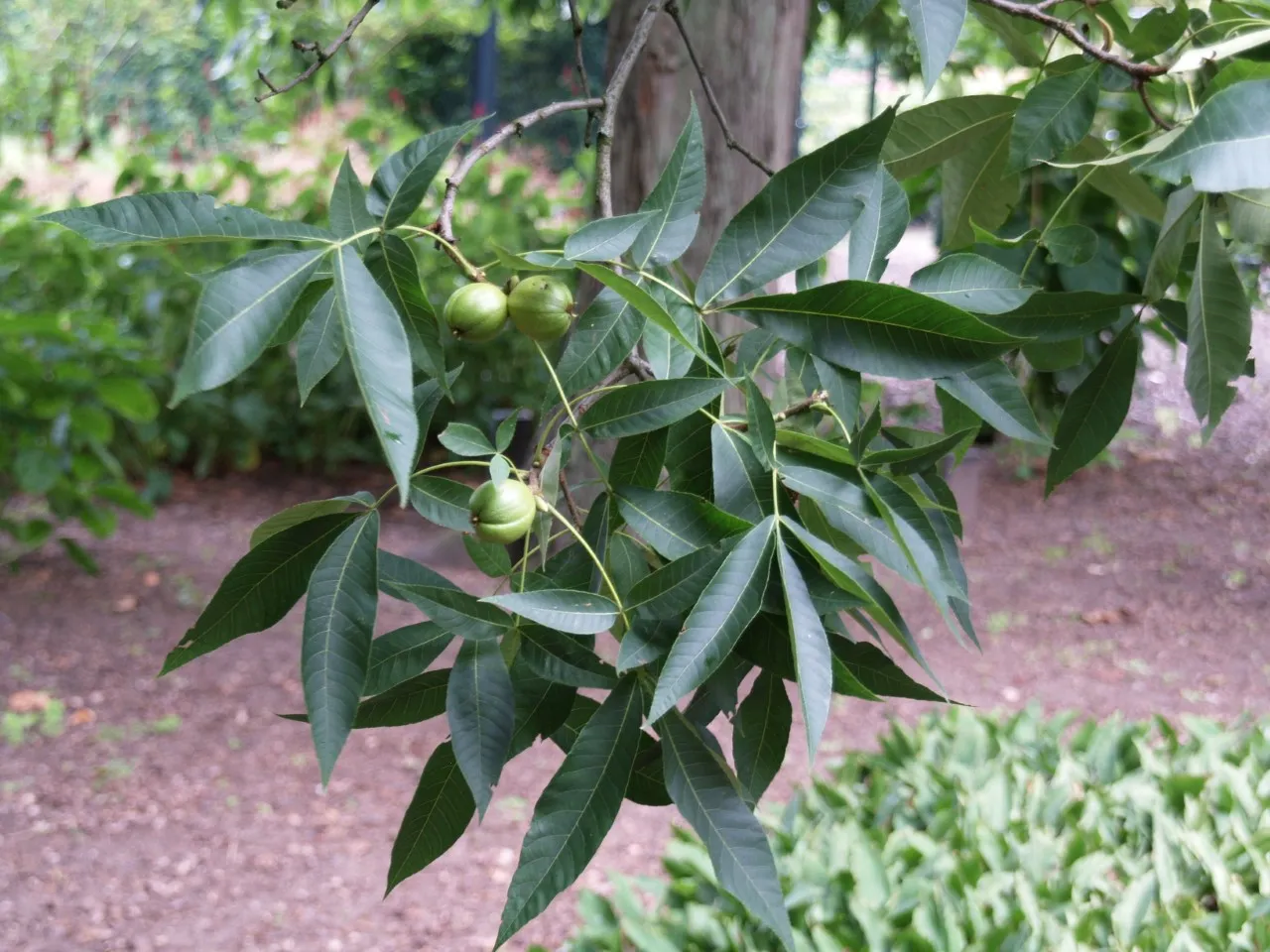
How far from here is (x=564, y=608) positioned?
720 millimetres

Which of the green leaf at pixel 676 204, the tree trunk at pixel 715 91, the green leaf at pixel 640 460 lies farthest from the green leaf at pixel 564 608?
the tree trunk at pixel 715 91

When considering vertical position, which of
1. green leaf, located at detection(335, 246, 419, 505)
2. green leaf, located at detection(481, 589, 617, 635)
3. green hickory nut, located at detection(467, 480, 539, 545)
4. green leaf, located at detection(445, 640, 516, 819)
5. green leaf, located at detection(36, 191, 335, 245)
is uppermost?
green leaf, located at detection(36, 191, 335, 245)

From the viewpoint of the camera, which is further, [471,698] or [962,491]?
[962,491]

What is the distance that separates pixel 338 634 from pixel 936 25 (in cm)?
53

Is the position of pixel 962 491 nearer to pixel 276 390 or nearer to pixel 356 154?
pixel 276 390

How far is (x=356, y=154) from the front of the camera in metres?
8.20

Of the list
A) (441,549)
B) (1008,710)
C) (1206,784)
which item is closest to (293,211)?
(441,549)

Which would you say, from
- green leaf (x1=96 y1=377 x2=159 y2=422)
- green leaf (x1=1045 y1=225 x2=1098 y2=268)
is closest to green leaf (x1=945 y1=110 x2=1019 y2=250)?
green leaf (x1=1045 y1=225 x2=1098 y2=268)

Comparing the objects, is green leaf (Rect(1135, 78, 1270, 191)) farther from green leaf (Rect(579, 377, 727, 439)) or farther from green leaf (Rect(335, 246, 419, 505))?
green leaf (Rect(335, 246, 419, 505))

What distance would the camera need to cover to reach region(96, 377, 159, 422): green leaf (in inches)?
136

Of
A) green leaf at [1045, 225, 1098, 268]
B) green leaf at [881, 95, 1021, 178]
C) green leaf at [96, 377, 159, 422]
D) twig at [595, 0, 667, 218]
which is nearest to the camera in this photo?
twig at [595, 0, 667, 218]

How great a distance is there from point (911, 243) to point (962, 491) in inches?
335

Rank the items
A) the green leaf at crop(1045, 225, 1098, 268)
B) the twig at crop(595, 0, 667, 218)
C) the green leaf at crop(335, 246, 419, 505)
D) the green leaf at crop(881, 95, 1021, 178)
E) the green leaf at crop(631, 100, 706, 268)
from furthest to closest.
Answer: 1. the green leaf at crop(881, 95, 1021, 178)
2. the green leaf at crop(1045, 225, 1098, 268)
3. the twig at crop(595, 0, 667, 218)
4. the green leaf at crop(631, 100, 706, 268)
5. the green leaf at crop(335, 246, 419, 505)

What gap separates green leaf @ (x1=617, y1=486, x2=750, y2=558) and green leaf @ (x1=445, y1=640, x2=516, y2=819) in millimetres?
125
